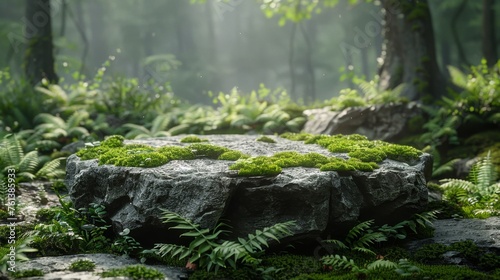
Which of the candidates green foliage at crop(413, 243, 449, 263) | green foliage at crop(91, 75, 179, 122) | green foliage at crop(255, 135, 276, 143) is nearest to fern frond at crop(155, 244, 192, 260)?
green foliage at crop(413, 243, 449, 263)

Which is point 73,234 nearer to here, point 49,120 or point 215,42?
point 49,120

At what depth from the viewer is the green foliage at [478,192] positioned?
6598 millimetres

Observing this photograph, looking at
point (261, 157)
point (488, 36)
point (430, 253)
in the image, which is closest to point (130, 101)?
point (261, 157)

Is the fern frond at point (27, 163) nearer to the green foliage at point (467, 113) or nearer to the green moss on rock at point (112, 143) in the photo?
the green moss on rock at point (112, 143)

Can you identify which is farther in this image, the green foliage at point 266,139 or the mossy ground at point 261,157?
the green foliage at point 266,139

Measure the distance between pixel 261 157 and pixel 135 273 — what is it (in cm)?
215

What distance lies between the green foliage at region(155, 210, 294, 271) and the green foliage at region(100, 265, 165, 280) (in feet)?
0.93

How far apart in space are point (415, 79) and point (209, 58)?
33756 mm

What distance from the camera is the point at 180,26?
143 ft

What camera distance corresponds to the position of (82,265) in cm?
463

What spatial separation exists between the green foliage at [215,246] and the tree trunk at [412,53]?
9.10 m

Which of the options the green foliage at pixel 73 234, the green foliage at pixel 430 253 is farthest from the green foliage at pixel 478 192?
the green foliage at pixel 73 234

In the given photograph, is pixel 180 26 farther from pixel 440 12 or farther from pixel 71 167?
pixel 71 167

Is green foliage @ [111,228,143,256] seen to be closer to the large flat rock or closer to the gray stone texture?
the large flat rock
